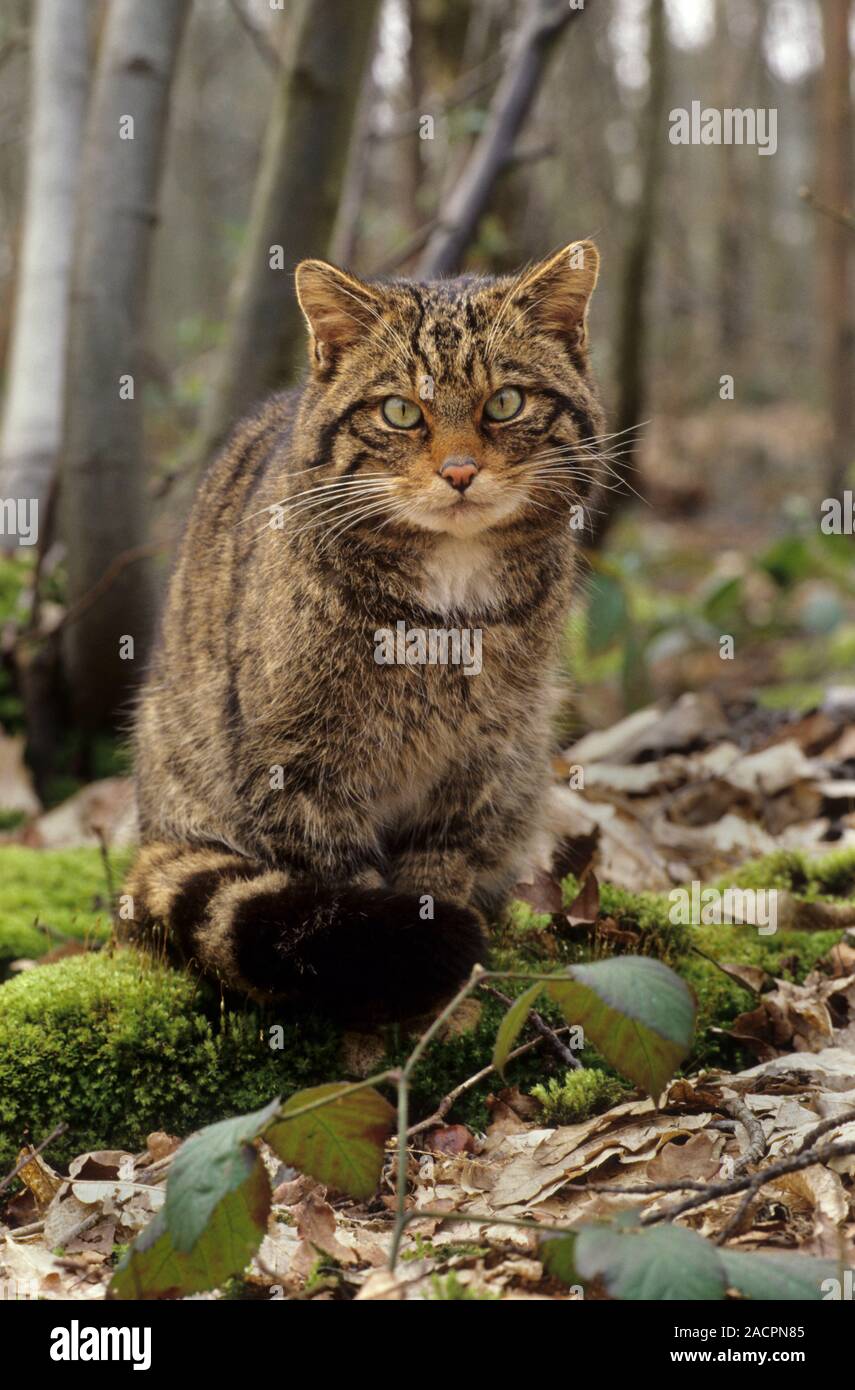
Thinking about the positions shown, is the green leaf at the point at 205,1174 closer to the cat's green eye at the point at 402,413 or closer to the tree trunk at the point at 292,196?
the cat's green eye at the point at 402,413

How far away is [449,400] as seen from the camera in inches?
123

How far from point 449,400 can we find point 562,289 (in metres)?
0.49

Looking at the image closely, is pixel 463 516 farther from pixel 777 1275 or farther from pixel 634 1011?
pixel 777 1275

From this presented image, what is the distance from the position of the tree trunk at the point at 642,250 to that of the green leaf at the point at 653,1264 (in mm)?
7946

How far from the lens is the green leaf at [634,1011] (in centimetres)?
205

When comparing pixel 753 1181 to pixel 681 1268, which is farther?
pixel 753 1181

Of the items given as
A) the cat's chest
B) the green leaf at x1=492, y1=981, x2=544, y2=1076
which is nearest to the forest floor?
the green leaf at x1=492, y1=981, x2=544, y2=1076

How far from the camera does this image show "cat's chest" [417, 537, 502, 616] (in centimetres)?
326

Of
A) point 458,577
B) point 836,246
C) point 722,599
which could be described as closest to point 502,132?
point 722,599

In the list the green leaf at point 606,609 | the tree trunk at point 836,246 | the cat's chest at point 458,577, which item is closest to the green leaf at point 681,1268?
the cat's chest at point 458,577

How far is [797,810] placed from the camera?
457cm

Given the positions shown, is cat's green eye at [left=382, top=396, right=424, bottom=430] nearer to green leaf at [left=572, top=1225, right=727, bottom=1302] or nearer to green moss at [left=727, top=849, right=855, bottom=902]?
green moss at [left=727, top=849, right=855, bottom=902]

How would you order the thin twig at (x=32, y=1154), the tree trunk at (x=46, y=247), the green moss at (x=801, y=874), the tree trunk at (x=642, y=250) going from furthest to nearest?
1. the tree trunk at (x=642, y=250)
2. the tree trunk at (x=46, y=247)
3. the green moss at (x=801, y=874)
4. the thin twig at (x=32, y=1154)

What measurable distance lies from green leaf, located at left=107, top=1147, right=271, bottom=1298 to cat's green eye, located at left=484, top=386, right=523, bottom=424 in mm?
1878
